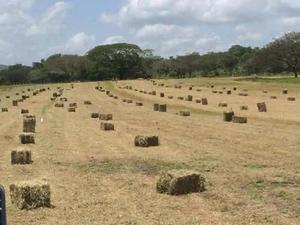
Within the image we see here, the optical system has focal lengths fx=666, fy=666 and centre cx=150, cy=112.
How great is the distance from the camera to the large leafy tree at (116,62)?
178875 millimetres

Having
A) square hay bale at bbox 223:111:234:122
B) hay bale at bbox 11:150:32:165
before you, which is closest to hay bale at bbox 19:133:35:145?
hay bale at bbox 11:150:32:165

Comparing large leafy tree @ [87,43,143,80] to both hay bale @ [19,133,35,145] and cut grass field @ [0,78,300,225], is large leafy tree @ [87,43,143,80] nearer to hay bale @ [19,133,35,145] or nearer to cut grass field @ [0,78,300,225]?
cut grass field @ [0,78,300,225]

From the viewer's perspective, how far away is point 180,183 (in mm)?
14328

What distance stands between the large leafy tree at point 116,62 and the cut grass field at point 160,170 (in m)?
147

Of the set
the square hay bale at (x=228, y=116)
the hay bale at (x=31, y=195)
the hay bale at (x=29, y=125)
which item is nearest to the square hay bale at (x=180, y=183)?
the hay bale at (x=31, y=195)

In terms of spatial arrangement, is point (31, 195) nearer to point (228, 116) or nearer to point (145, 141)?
point (145, 141)

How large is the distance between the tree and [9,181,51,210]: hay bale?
112m

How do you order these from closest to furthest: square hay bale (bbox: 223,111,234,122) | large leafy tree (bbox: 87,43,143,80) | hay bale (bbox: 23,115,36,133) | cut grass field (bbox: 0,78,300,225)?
cut grass field (bbox: 0,78,300,225), hay bale (bbox: 23,115,36,133), square hay bale (bbox: 223,111,234,122), large leafy tree (bbox: 87,43,143,80)

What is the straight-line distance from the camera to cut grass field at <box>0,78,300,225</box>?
12.6 metres

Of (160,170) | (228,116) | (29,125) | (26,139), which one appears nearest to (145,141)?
(26,139)

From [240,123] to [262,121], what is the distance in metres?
2.03

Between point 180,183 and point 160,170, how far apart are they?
337 cm

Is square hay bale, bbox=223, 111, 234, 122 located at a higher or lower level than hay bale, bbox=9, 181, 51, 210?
lower

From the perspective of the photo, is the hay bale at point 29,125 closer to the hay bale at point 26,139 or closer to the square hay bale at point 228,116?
the hay bale at point 26,139
